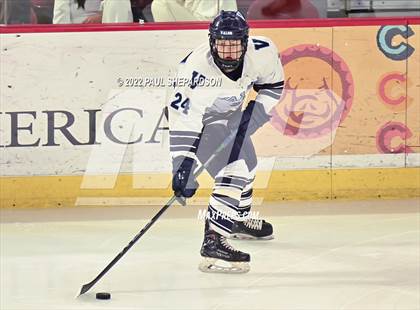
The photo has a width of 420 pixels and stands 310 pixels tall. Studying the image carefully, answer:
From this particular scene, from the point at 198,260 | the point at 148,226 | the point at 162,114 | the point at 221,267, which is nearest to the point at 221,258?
the point at 221,267

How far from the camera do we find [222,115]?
5.03 meters

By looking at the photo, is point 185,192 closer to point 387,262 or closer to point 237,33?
point 237,33

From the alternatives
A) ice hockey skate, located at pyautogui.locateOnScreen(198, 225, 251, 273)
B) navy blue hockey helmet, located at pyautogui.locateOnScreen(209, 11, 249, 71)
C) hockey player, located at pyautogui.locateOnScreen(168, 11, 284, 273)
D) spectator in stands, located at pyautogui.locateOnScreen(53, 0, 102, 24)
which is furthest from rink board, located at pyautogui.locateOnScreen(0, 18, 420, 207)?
navy blue hockey helmet, located at pyautogui.locateOnScreen(209, 11, 249, 71)

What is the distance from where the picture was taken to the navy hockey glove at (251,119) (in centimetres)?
498

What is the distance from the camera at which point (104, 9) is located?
20.7 ft

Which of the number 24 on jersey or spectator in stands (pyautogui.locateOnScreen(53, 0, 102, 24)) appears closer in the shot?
the number 24 on jersey

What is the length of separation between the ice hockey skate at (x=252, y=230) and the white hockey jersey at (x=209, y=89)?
0.62m

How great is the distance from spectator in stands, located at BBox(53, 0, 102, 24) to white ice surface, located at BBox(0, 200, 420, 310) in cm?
98

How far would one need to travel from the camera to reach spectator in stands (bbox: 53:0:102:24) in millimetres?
6223

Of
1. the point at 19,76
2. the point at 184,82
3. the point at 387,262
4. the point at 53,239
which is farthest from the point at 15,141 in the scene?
the point at 387,262

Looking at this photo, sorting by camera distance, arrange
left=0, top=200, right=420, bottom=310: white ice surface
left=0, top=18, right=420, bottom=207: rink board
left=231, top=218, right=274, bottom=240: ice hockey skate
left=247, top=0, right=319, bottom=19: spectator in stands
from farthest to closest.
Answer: left=247, top=0, right=319, bottom=19: spectator in stands < left=0, top=18, right=420, bottom=207: rink board < left=231, top=218, right=274, bottom=240: ice hockey skate < left=0, top=200, right=420, bottom=310: white ice surface

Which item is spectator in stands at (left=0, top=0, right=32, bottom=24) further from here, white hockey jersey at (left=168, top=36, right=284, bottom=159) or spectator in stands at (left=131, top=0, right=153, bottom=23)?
white hockey jersey at (left=168, top=36, right=284, bottom=159)

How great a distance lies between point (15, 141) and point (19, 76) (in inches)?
13.0

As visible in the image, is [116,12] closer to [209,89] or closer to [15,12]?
[15,12]
